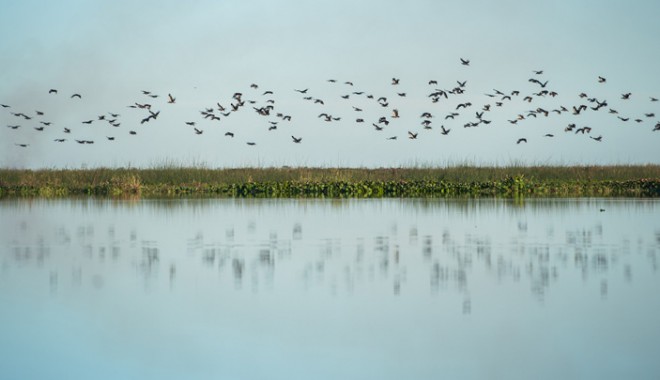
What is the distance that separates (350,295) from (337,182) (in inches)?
1310

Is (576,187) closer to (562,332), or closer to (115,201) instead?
(115,201)

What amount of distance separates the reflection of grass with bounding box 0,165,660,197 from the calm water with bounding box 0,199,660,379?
19941 millimetres

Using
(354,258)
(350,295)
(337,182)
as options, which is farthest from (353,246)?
(337,182)

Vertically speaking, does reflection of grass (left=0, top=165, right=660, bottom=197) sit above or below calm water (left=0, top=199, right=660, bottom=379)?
above

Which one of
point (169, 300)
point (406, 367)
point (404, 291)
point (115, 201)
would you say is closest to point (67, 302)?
point (169, 300)

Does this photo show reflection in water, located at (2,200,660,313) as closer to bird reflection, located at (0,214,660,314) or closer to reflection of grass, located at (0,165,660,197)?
bird reflection, located at (0,214,660,314)

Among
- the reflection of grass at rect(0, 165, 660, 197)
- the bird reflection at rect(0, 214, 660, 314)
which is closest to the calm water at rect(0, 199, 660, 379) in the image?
the bird reflection at rect(0, 214, 660, 314)

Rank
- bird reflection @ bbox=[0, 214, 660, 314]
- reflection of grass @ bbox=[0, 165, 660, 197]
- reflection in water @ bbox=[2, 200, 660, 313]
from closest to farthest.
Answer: bird reflection @ bbox=[0, 214, 660, 314], reflection in water @ bbox=[2, 200, 660, 313], reflection of grass @ bbox=[0, 165, 660, 197]

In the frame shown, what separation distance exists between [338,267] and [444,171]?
33.3 m

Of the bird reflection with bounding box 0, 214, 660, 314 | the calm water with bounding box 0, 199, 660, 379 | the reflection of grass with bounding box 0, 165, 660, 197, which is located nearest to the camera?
the calm water with bounding box 0, 199, 660, 379

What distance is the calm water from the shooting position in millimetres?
10461

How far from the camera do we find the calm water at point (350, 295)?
10461mm

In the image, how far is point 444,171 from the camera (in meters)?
49.6

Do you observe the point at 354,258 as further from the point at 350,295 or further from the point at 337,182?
the point at 337,182
